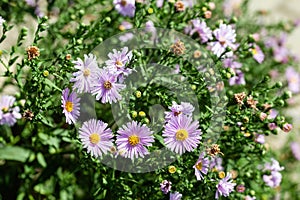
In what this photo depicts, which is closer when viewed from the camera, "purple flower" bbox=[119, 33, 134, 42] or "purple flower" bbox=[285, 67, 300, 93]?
"purple flower" bbox=[119, 33, 134, 42]

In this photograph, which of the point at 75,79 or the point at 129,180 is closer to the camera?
the point at 75,79

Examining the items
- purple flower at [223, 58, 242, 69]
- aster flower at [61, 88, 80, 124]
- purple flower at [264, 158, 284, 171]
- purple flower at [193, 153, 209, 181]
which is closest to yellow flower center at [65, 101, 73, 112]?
aster flower at [61, 88, 80, 124]

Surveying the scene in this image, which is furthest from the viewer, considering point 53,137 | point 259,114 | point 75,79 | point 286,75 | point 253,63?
point 286,75

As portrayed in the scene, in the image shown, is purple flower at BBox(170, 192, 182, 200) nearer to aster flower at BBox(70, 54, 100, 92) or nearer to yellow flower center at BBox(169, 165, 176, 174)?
yellow flower center at BBox(169, 165, 176, 174)

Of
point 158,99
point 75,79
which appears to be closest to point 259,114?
point 158,99

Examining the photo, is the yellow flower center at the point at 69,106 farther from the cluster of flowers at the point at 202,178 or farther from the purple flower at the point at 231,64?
the purple flower at the point at 231,64

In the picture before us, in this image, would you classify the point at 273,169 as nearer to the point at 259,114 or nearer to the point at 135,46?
the point at 259,114

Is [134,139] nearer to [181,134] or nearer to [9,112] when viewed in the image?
[181,134]
